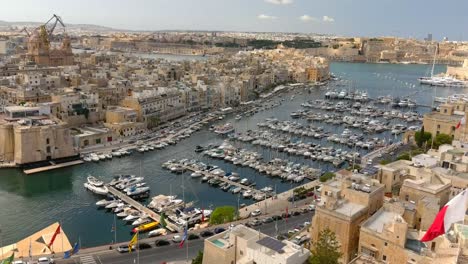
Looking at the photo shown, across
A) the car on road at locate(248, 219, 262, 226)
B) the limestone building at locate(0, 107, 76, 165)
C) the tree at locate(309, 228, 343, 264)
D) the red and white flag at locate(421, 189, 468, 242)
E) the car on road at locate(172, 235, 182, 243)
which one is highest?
the red and white flag at locate(421, 189, 468, 242)

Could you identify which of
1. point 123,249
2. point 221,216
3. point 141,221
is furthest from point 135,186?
point 123,249

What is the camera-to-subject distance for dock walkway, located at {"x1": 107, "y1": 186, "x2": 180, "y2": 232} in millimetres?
20281

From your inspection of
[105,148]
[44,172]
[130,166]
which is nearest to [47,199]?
[44,172]

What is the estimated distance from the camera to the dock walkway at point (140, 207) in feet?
66.5

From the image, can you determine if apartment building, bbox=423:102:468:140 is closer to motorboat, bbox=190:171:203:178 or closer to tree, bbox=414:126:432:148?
tree, bbox=414:126:432:148

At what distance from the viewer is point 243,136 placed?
3688 centimetres

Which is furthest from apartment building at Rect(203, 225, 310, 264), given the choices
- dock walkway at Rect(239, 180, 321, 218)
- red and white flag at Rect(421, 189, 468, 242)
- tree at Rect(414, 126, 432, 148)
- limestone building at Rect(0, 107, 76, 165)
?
tree at Rect(414, 126, 432, 148)

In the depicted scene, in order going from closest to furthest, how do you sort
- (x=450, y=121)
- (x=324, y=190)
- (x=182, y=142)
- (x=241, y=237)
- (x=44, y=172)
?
1. (x=241, y=237)
2. (x=324, y=190)
3. (x=44, y=172)
4. (x=450, y=121)
5. (x=182, y=142)

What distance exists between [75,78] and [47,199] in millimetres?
25086

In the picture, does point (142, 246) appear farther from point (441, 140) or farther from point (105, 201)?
point (441, 140)

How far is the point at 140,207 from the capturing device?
2264cm

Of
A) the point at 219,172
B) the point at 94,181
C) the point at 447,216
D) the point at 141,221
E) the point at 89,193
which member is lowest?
the point at 89,193

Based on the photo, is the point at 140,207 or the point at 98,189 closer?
the point at 140,207

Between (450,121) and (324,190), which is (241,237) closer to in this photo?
(324,190)
